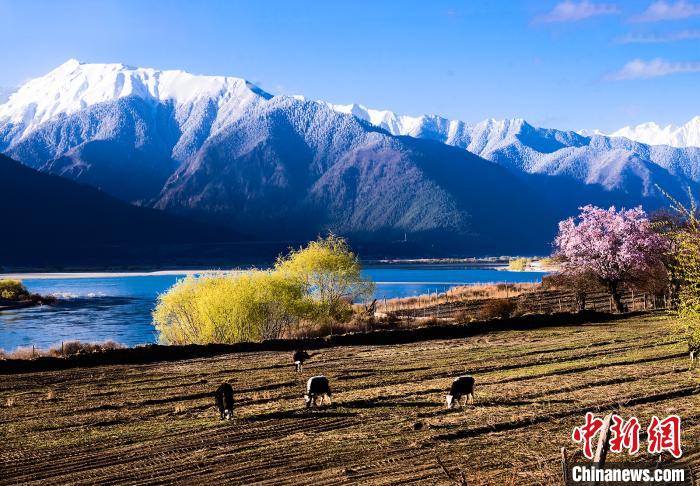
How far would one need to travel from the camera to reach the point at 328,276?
6662 cm

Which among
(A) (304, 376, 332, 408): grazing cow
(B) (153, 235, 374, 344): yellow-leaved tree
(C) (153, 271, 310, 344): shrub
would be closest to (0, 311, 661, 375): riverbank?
(C) (153, 271, 310, 344): shrub

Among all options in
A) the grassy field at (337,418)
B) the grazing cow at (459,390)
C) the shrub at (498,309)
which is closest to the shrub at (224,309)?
the grassy field at (337,418)

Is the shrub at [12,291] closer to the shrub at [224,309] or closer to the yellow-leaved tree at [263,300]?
the yellow-leaved tree at [263,300]

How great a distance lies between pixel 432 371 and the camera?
108 feet

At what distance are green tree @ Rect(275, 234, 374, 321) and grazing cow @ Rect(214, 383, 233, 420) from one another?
40372 millimetres

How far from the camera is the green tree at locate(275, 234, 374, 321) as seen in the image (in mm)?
64875

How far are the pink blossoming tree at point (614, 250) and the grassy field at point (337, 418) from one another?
26.8m

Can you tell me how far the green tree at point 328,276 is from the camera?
64.9 meters

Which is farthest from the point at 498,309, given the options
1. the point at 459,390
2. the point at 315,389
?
the point at 315,389

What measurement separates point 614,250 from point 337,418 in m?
48.0

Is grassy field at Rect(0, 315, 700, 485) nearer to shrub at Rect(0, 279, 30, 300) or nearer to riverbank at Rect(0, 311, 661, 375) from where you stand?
riverbank at Rect(0, 311, 661, 375)

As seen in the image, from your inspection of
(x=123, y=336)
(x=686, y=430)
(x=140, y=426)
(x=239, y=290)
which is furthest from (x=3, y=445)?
(x=123, y=336)

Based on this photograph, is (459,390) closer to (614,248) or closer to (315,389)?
(315,389)

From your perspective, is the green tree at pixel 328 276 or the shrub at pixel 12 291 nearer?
the green tree at pixel 328 276
